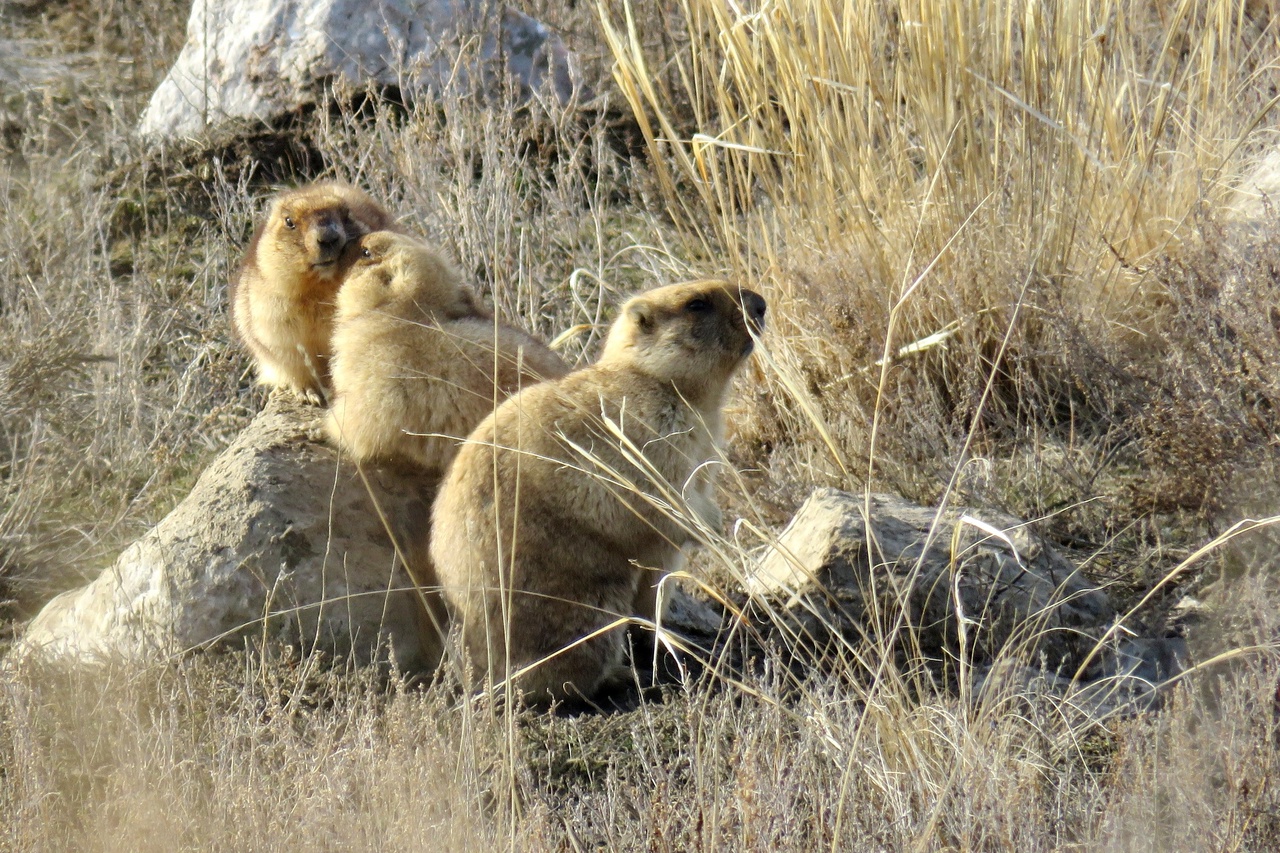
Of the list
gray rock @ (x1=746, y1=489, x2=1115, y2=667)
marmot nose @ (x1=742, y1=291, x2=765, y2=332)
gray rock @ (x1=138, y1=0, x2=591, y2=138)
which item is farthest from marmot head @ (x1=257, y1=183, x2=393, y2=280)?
gray rock @ (x1=138, y1=0, x2=591, y2=138)

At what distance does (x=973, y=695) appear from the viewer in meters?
4.05

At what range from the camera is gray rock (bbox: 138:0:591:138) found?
29.7ft

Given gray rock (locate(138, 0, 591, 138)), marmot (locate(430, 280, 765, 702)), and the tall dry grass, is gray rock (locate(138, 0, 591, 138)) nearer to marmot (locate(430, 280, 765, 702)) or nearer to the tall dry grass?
the tall dry grass

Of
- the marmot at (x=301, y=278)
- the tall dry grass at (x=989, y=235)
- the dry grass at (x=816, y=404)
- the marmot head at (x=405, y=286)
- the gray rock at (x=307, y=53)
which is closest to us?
the dry grass at (x=816, y=404)

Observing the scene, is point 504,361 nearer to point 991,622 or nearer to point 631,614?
point 631,614

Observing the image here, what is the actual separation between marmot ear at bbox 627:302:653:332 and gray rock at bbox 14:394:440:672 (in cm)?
109

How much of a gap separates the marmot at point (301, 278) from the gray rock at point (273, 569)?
1.84ft

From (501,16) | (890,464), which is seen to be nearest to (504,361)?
(890,464)

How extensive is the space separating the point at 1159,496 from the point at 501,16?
19.1 ft

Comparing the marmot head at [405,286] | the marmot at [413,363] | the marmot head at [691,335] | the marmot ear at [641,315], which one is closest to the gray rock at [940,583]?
the marmot head at [691,335]

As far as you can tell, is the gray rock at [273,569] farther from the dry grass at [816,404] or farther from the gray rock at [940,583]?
the gray rock at [940,583]

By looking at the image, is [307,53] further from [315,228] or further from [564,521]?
[564,521]

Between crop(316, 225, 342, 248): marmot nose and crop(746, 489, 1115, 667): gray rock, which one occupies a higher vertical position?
crop(316, 225, 342, 248): marmot nose

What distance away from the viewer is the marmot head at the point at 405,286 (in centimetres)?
499
